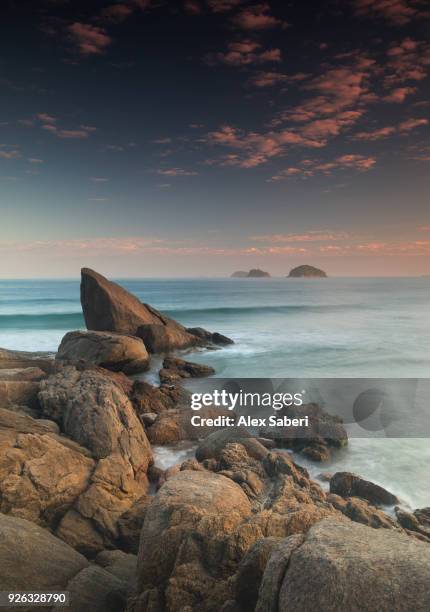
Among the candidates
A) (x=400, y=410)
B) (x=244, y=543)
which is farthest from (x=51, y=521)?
(x=400, y=410)

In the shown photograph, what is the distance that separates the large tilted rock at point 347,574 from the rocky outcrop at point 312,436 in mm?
6905

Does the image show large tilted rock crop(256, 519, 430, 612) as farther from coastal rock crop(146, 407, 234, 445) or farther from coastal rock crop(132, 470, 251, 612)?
coastal rock crop(146, 407, 234, 445)

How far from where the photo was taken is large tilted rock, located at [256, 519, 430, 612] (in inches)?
99.3

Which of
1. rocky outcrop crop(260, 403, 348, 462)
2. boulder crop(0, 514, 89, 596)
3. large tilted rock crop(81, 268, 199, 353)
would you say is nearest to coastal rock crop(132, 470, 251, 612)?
boulder crop(0, 514, 89, 596)

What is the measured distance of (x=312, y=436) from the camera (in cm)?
1018

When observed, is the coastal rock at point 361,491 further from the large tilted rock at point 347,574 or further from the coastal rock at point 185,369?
the coastal rock at point 185,369

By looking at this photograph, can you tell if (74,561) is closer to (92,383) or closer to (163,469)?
(163,469)

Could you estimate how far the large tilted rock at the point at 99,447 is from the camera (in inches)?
230

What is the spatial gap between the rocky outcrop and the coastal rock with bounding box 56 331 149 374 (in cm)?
711

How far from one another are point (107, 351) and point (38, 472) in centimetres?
954

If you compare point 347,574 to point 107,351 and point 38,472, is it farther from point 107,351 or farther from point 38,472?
point 107,351

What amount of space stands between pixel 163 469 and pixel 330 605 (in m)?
6.58
